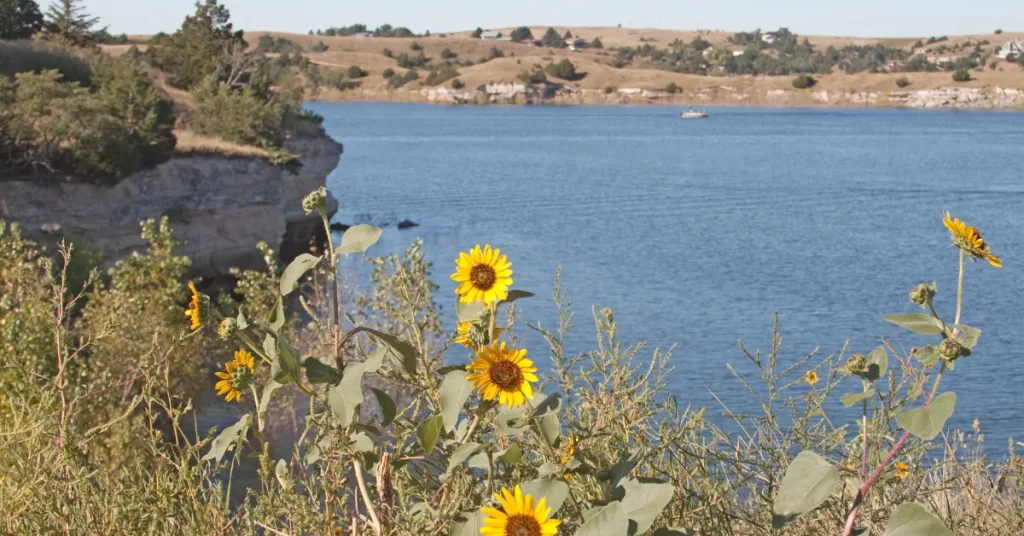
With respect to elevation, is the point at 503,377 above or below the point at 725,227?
above

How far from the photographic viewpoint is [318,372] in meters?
2.25

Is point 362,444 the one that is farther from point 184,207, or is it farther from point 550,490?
point 184,207

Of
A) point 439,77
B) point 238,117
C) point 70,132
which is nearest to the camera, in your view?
point 70,132

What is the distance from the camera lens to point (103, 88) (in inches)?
1057

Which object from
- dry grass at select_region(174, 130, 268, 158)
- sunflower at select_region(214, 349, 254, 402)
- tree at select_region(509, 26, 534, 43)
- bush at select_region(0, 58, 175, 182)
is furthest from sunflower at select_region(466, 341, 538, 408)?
tree at select_region(509, 26, 534, 43)

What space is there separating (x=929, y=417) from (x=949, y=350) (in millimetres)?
137

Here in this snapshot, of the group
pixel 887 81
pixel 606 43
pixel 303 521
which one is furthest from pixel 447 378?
pixel 606 43

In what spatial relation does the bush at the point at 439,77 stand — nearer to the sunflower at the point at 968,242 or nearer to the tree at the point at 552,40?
the tree at the point at 552,40

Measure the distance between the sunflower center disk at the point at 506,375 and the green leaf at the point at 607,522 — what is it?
29 cm

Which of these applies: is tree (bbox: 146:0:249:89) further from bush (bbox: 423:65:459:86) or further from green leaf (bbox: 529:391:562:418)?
bush (bbox: 423:65:459:86)

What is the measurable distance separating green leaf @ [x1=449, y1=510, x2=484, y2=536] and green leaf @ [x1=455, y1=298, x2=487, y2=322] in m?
0.41

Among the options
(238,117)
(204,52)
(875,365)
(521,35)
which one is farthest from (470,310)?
(521,35)

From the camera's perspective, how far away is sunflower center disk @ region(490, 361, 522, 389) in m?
2.11

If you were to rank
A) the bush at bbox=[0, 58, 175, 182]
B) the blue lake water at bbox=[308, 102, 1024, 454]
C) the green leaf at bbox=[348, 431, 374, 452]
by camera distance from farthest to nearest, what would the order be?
the bush at bbox=[0, 58, 175, 182] < the blue lake water at bbox=[308, 102, 1024, 454] < the green leaf at bbox=[348, 431, 374, 452]
